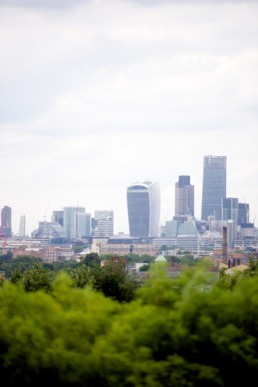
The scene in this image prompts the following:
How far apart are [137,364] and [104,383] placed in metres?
1.30

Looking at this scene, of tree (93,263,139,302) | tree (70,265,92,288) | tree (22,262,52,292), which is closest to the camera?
tree (22,262,52,292)

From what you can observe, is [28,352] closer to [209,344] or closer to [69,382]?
[69,382]

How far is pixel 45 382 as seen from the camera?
3042 cm

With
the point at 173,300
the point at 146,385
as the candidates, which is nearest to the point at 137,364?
the point at 146,385

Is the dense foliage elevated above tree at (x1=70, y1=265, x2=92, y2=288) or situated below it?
below

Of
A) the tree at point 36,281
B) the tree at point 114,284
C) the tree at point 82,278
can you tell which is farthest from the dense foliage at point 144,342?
the tree at point 114,284

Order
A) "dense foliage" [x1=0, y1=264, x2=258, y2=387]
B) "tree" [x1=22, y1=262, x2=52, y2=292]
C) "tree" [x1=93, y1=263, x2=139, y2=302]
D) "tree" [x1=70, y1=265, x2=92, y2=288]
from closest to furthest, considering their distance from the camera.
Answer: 1. "dense foliage" [x1=0, y1=264, x2=258, y2=387]
2. "tree" [x1=22, y1=262, x2=52, y2=292]
3. "tree" [x1=70, y1=265, x2=92, y2=288]
4. "tree" [x1=93, y1=263, x2=139, y2=302]

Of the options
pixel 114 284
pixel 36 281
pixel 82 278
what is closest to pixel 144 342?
pixel 36 281

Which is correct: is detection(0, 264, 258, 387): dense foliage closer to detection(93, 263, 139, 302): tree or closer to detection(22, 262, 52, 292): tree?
detection(22, 262, 52, 292): tree

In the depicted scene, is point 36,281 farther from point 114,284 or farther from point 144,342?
point 144,342

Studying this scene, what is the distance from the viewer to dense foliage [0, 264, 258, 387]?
94.9 feet

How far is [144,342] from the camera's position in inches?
1158

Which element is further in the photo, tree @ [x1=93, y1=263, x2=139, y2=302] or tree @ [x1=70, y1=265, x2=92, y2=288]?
tree @ [x1=93, y1=263, x2=139, y2=302]

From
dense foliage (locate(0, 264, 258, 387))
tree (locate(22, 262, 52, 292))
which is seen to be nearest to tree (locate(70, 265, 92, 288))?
tree (locate(22, 262, 52, 292))
